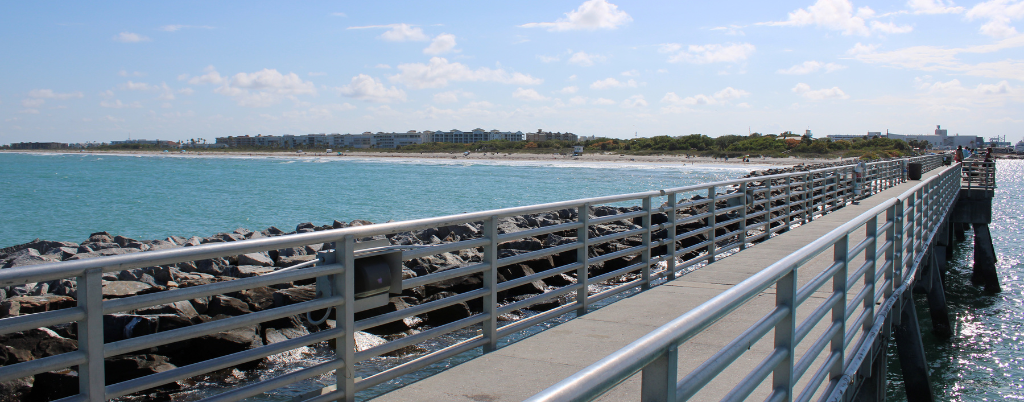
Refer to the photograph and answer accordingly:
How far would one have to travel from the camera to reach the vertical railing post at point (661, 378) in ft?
5.49

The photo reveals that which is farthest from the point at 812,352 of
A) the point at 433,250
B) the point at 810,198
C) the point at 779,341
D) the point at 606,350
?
the point at 810,198

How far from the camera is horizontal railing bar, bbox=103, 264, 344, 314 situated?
2.86m

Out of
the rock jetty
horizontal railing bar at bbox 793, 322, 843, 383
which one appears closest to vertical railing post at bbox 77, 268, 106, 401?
the rock jetty

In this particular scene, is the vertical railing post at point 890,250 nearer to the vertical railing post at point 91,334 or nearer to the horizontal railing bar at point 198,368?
the horizontal railing bar at point 198,368

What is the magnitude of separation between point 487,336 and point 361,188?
2109 inches

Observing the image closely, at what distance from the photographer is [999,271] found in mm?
20000

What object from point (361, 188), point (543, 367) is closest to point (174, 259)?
point (543, 367)

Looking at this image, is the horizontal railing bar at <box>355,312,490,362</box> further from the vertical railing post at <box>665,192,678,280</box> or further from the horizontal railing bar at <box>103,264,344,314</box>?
the vertical railing post at <box>665,192,678,280</box>

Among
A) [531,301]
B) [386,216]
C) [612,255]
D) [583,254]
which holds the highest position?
[583,254]

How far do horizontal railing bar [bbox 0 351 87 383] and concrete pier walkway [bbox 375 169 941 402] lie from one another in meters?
1.74

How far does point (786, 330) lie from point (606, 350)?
2.49 meters

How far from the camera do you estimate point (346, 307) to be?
3816mm

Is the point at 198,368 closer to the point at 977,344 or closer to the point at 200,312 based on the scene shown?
the point at 200,312

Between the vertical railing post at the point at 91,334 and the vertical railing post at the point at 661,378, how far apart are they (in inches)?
85.1
